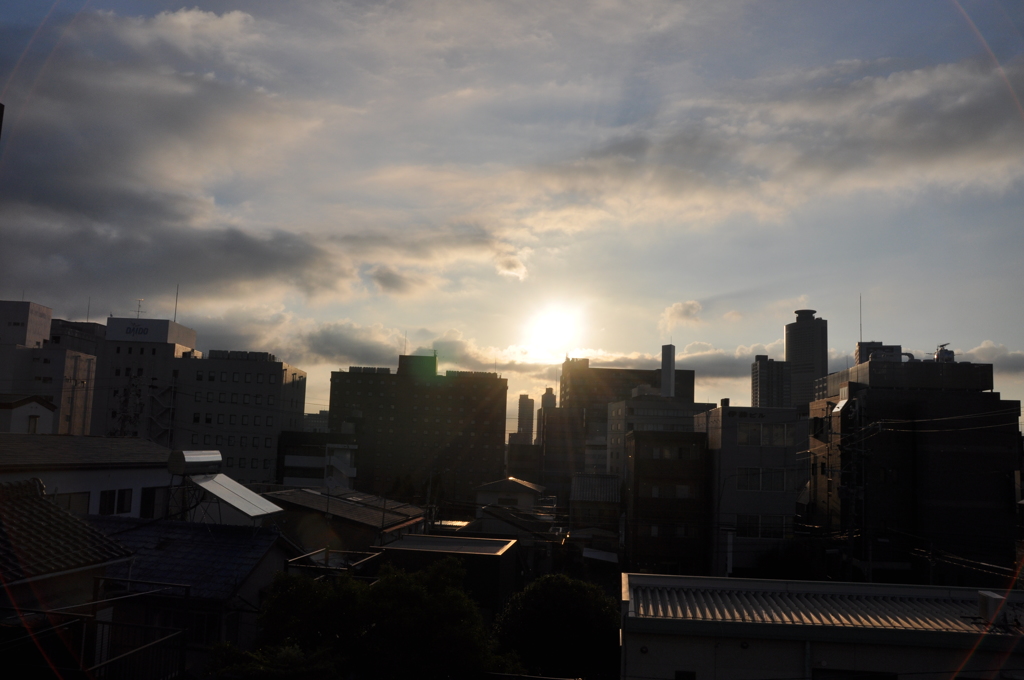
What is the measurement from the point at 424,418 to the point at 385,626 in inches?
4757

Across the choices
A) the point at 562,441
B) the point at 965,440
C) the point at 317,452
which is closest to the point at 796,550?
the point at 965,440

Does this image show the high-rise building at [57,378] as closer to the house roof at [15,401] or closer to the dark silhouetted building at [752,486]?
the house roof at [15,401]

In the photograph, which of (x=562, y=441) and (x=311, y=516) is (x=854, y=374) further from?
(x=562, y=441)

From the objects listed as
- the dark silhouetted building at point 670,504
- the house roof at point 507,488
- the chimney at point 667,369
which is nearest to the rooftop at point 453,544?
the dark silhouetted building at point 670,504

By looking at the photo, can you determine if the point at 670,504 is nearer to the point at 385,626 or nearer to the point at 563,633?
the point at 563,633

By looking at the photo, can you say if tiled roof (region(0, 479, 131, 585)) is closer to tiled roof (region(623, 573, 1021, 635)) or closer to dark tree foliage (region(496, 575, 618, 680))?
tiled roof (region(623, 573, 1021, 635))

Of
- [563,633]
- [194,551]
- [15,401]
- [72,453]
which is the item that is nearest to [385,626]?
[194,551]

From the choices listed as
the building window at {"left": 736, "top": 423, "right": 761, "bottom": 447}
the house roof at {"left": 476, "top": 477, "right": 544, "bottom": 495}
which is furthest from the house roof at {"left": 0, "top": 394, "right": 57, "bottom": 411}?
the building window at {"left": 736, "top": 423, "right": 761, "bottom": 447}

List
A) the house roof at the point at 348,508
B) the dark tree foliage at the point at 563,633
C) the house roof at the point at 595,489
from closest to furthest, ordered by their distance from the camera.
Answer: the dark tree foliage at the point at 563,633 → the house roof at the point at 348,508 → the house roof at the point at 595,489

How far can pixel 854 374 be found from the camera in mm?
55969

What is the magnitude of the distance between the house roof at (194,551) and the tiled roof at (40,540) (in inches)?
202

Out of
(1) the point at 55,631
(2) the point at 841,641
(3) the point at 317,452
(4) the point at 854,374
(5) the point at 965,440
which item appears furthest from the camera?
(3) the point at 317,452

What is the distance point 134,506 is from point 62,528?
1853cm

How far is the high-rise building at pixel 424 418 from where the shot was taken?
127 m
